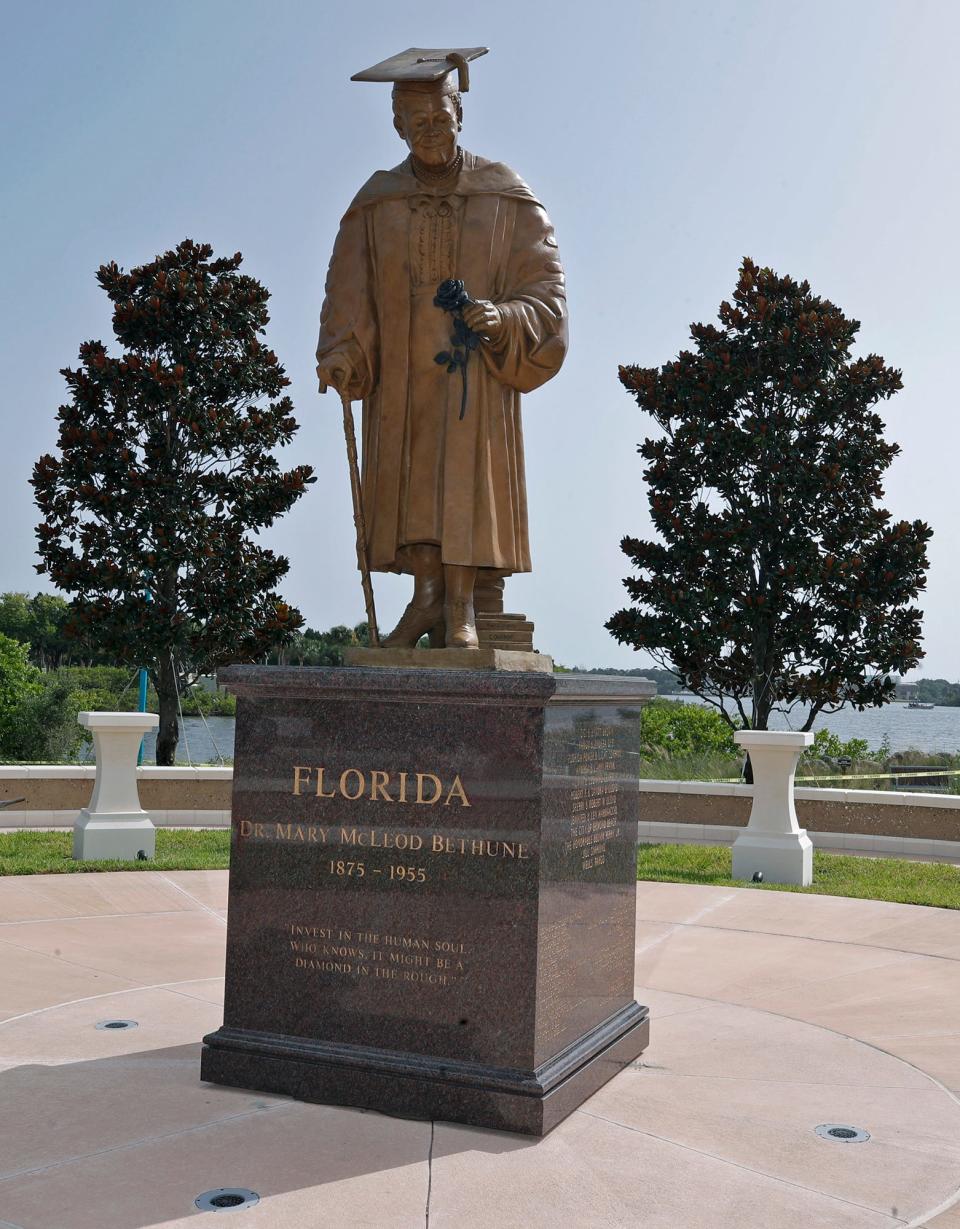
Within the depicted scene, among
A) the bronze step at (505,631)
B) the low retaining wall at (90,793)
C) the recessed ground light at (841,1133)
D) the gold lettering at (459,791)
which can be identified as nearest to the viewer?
the recessed ground light at (841,1133)

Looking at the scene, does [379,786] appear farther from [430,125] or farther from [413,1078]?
[430,125]

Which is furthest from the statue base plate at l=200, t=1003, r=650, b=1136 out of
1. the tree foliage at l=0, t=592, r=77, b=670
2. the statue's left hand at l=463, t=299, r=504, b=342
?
the tree foliage at l=0, t=592, r=77, b=670

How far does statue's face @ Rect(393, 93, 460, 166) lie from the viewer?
16.8 ft

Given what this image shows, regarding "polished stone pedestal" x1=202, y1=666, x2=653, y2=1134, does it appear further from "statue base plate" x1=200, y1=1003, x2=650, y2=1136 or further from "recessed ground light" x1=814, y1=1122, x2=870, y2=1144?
"recessed ground light" x1=814, y1=1122, x2=870, y2=1144

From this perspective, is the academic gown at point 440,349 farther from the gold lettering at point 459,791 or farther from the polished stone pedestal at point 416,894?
the gold lettering at point 459,791

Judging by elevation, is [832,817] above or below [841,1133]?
above

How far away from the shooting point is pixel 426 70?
5.02 meters

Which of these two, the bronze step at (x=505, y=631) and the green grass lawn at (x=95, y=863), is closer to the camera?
the bronze step at (x=505, y=631)

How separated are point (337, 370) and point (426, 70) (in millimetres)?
1252

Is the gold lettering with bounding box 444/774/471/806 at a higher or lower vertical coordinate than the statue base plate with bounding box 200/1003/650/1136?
higher

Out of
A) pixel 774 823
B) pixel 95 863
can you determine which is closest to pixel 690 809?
pixel 774 823

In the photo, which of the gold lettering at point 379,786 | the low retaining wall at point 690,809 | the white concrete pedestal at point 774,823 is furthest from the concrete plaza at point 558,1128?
the low retaining wall at point 690,809

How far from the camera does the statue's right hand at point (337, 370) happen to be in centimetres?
527

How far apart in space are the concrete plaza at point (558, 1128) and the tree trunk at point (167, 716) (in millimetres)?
8893
